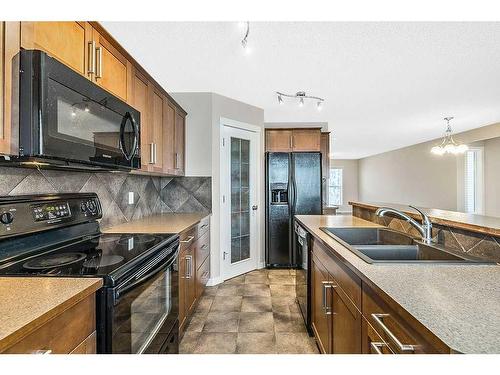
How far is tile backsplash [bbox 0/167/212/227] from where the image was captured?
142cm

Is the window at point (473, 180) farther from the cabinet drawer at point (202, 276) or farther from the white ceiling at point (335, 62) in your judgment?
the cabinet drawer at point (202, 276)

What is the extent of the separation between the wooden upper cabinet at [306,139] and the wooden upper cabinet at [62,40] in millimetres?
3149

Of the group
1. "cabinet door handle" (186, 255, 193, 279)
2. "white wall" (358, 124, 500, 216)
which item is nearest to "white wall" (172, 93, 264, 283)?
"cabinet door handle" (186, 255, 193, 279)

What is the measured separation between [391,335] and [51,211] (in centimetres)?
165

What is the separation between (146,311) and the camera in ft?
4.34

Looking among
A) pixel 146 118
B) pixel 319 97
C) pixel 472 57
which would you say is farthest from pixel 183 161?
pixel 472 57

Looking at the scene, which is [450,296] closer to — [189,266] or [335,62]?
[189,266]

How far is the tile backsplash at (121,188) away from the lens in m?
1.42

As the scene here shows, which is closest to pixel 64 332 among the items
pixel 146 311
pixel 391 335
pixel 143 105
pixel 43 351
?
pixel 43 351

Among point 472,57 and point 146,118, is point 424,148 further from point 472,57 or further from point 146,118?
point 146,118

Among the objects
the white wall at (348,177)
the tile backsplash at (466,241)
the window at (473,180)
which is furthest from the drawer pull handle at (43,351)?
the white wall at (348,177)

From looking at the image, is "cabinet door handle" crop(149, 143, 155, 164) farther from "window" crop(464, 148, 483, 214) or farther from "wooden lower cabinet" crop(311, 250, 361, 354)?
"window" crop(464, 148, 483, 214)

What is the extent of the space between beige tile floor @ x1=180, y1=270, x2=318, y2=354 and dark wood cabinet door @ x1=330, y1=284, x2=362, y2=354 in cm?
71

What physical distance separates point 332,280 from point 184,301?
47.6 inches
